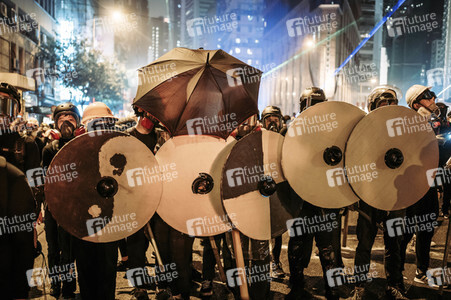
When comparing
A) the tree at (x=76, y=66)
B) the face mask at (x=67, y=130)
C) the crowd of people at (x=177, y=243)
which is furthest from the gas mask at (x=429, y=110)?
the tree at (x=76, y=66)

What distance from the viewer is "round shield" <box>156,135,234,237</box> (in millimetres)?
3461

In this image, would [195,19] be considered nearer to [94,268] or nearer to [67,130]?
[67,130]

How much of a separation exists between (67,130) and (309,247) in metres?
3.53

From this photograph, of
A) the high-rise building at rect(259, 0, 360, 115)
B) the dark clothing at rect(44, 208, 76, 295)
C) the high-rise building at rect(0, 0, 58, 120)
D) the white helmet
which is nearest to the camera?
the dark clothing at rect(44, 208, 76, 295)

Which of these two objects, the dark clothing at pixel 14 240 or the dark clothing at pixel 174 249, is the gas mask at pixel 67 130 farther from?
the dark clothing at pixel 14 240

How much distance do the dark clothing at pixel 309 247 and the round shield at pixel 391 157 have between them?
64cm

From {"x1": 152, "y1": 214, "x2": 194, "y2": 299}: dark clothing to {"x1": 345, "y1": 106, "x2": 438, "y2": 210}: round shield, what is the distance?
2.06 m

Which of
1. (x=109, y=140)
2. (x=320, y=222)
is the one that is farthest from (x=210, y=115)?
(x=320, y=222)

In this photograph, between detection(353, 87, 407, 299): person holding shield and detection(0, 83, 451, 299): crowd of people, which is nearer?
detection(0, 83, 451, 299): crowd of people

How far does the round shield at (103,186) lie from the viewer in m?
2.90

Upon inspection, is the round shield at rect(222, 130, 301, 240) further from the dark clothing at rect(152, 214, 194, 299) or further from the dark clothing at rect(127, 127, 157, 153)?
the dark clothing at rect(127, 127, 157, 153)

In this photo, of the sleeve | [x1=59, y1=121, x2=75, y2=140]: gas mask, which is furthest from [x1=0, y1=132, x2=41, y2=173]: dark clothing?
[x1=59, y1=121, x2=75, y2=140]: gas mask

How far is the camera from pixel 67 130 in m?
4.28

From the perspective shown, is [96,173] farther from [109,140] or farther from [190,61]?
[190,61]
